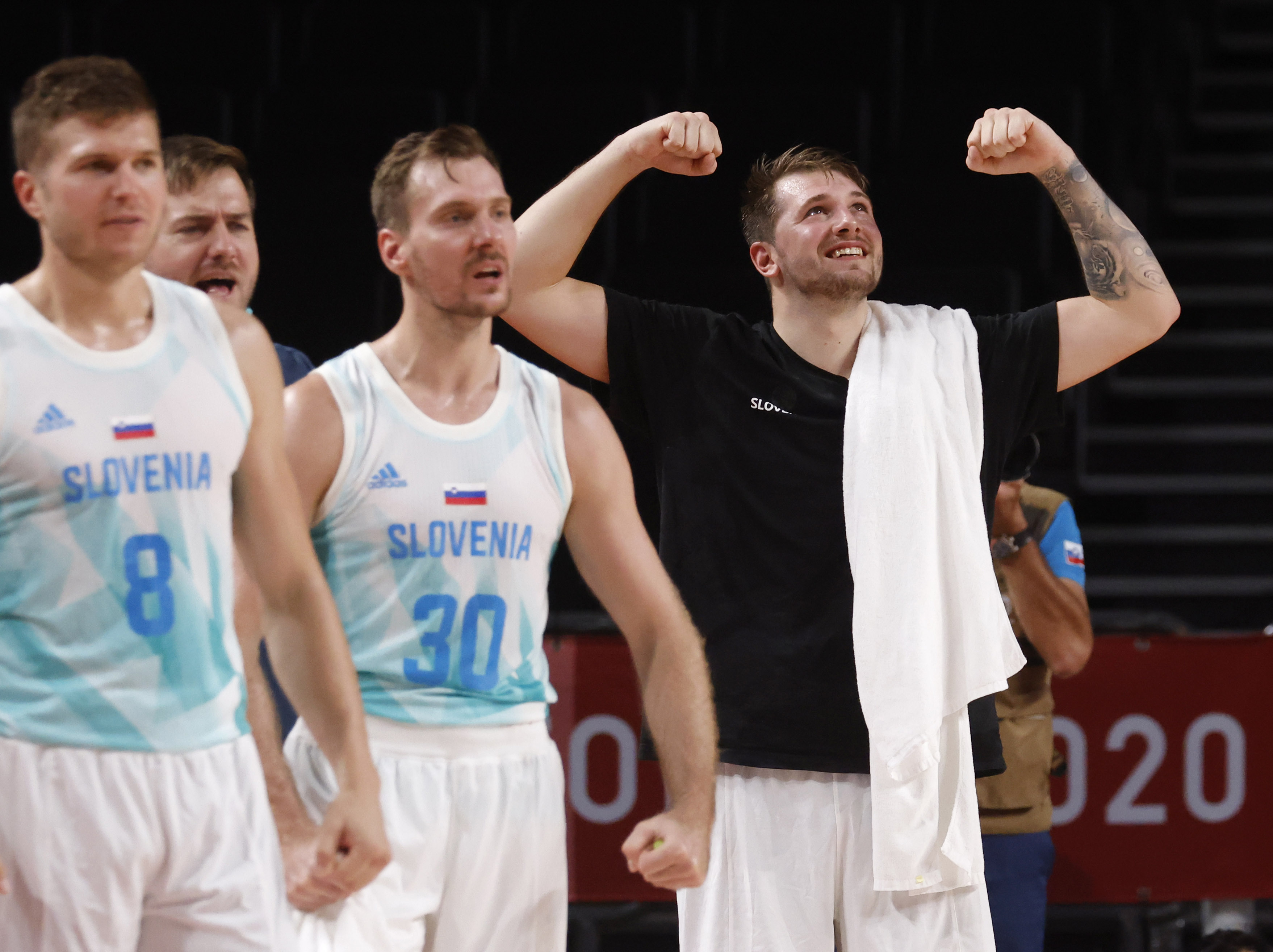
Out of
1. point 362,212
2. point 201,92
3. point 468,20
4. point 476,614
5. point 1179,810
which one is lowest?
point 1179,810

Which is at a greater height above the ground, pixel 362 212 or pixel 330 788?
pixel 362 212

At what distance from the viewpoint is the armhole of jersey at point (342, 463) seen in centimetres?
243

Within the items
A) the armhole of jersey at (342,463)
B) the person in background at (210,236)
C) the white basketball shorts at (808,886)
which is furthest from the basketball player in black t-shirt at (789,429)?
the armhole of jersey at (342,463)

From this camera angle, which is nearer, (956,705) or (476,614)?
(476,614)

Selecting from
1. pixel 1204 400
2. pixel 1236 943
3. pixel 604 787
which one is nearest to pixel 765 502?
pixel 604 787

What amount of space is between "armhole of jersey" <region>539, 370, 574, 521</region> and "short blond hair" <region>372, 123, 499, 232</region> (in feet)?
1.24

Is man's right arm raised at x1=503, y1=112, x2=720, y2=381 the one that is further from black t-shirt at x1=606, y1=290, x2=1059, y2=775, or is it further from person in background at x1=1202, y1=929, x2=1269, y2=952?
person in background at x1=1202, y1=929, x2=1269, y2=952

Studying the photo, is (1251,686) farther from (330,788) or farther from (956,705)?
(330,788)

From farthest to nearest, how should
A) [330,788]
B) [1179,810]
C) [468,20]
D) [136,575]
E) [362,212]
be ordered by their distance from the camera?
1. [468,20]
2. [362,212]
3. [1179,810]
4. [330,788]
5. [136,575]

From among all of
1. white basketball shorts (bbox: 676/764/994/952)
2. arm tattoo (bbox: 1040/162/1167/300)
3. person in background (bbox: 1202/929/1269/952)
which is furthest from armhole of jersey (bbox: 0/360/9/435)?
person in background (bbox: 1202/929/1269/952)

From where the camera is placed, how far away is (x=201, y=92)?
7.17m

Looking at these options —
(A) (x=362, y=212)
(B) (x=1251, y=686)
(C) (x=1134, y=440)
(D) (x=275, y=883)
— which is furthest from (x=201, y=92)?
(D) (x=275, y=883)

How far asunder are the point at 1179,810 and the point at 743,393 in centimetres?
221

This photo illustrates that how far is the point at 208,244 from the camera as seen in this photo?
10.6ft
